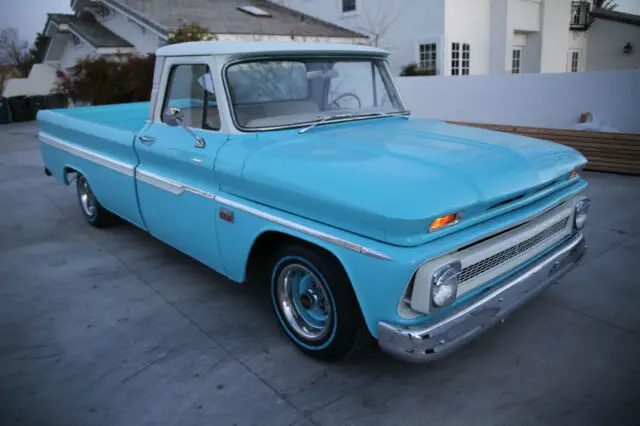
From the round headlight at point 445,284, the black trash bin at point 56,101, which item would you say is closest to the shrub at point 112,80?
the black trash bin at point 56,101

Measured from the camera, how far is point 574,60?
22.0 m

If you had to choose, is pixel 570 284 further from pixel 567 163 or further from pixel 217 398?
pixel 217 398

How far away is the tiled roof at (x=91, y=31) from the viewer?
17750 mm

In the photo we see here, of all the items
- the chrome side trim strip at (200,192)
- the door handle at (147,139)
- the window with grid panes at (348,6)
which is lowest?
the chrome side trim strip at (200,192)

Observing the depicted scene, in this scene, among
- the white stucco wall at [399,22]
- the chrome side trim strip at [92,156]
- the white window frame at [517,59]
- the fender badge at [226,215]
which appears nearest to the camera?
the fender badge at [226,215]

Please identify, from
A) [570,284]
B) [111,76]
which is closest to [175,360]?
[570,284]

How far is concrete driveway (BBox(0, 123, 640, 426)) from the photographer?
268cm

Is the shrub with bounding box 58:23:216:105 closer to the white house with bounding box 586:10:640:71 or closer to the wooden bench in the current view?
the wooden bench

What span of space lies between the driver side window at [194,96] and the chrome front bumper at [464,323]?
1.87m

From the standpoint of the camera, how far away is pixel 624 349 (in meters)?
3.12

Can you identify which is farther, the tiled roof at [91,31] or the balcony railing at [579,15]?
the balcony railing at [579,15]

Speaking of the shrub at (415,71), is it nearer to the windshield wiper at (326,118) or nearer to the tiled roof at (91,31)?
the tiled roof at (91,31)

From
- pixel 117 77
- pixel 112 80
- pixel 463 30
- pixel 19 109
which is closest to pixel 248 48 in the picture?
pixel 117 77

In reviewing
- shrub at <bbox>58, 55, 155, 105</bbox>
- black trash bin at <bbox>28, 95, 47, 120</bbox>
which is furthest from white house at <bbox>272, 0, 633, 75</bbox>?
black trash bin at <bbox>28, 95, 47, 120</bbox>
